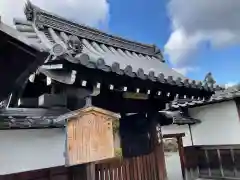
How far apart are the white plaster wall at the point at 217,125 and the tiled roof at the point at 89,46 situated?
290 centimetres

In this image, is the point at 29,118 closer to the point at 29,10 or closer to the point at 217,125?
the point at 29,10

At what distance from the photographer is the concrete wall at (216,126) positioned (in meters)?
9.05

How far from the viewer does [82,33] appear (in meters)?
7.14

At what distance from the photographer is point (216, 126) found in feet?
31.3

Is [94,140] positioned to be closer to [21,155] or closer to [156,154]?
[21,155]

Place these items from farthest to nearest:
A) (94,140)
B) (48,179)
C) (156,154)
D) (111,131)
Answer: (156,154) < (48,179) < (111,131) < (94,140)

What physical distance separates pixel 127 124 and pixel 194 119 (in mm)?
5529

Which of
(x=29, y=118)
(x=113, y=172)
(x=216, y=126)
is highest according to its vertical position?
(x=216, y=126)

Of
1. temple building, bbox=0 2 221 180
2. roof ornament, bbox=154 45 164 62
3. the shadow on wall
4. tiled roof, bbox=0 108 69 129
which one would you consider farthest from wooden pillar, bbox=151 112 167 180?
the shadow on wall

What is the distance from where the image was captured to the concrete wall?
905cm

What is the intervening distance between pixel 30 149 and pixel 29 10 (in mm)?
3883

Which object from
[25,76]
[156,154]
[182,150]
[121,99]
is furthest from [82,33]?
[182,150]

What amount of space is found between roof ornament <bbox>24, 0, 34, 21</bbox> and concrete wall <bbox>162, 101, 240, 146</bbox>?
24.4ft

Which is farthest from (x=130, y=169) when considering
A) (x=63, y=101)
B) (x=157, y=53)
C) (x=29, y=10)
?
(x=157, y=53)
